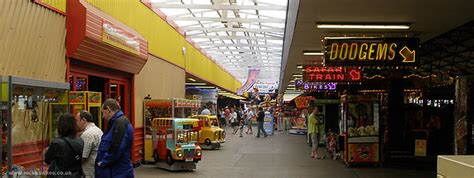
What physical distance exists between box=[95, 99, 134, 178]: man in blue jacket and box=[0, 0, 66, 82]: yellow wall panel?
1619 mm

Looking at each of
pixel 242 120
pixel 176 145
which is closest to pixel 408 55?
pixel 176 145

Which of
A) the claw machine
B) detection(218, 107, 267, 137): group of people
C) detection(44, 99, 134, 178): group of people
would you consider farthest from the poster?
detection(218, 107, 267, 137): group of people

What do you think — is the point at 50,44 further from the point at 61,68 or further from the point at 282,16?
the point at 282,16

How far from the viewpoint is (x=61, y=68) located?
357 inches

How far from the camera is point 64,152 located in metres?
6.11

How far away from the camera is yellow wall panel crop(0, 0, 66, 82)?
717 cm

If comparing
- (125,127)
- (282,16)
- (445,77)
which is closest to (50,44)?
(125,127)

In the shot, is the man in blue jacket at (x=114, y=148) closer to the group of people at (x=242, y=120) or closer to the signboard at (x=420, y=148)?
the signboard at (x=420, y=148)

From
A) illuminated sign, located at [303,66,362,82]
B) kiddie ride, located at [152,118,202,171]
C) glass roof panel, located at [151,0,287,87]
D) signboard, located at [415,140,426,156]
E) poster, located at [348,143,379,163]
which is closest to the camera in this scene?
kiddie ride, located at [152,118,202,171]

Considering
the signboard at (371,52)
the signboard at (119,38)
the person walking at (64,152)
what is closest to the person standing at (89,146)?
the person walking at (64,152)

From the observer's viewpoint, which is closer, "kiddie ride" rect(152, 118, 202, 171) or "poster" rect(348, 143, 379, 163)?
"kiddie ride" rect(152, 118, 202, 171)

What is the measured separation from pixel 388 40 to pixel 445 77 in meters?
8.89

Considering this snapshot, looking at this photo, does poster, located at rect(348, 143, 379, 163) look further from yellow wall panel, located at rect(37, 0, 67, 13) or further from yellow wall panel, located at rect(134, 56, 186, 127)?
yellow wall panel, located at rect(37, 0, 67, 13)

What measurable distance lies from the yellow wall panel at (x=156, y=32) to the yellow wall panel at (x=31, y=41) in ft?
5.44
